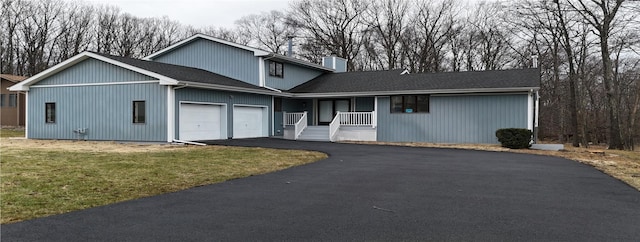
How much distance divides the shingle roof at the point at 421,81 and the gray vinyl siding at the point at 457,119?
54cm

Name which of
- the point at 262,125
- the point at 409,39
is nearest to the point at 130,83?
the point at 262,125

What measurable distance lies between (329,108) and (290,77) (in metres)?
2.77

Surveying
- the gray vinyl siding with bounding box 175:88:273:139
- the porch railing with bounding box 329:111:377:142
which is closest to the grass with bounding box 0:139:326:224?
the gray vinyl siding with bounding box 175:88:273:139

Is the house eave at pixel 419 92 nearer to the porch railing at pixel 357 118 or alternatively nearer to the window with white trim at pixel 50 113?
the porch railing at pixel 357 118

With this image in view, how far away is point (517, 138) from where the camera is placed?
16.6m

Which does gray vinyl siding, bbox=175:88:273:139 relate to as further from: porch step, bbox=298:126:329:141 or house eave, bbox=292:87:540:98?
house eave, bbox=292:87:540:98

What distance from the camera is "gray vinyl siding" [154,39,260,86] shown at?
71.7 ft

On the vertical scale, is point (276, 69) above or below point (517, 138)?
above

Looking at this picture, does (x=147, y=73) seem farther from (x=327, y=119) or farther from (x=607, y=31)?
(x=607, y=31)

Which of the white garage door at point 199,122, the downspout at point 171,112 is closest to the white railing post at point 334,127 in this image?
the white garage door at point 199,122

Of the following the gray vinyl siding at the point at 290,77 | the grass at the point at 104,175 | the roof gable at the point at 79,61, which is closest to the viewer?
the grass at the point at 104,175

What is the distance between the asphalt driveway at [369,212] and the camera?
4.36m

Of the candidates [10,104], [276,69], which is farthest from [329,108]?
[10,104]

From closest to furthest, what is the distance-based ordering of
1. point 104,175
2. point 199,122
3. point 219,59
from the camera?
point 104,175, point 199,122, point 219,59
